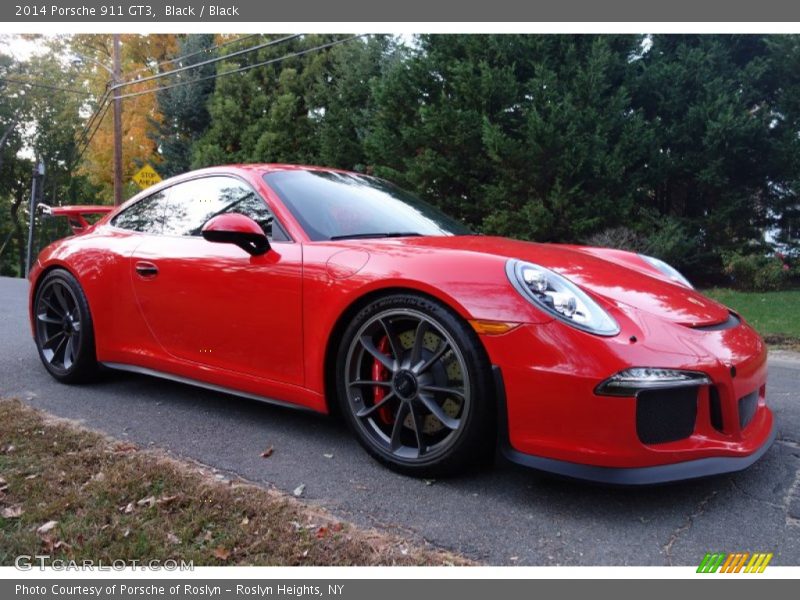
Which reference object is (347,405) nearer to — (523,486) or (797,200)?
(523,486)

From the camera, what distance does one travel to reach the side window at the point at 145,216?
3.77 m

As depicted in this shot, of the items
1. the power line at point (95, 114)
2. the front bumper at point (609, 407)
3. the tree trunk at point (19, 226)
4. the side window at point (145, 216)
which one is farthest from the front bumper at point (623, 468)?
the tree trunk at point (19, 226)

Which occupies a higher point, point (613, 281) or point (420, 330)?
point (613, 281)

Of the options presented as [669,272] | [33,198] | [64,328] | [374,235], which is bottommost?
[64,328]

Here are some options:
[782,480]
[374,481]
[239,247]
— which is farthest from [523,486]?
[239,247]

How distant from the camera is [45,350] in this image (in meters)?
4.24

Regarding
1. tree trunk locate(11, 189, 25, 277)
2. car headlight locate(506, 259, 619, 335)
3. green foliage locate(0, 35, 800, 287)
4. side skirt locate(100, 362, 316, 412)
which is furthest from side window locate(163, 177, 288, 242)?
tree trunk locate(11, 189, 25, 277)

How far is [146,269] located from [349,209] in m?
1.18

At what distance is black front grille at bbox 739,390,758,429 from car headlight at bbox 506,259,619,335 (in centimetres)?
58

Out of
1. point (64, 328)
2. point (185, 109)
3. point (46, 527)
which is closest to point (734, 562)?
point (46, 527)

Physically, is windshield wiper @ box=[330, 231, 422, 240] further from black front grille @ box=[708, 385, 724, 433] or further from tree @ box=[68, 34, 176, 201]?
tree @ box=[68, 34, 176, 201]

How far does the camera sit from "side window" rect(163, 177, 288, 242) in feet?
10.6

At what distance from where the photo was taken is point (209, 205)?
3.54 metres

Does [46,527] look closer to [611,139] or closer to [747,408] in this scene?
[747,408]
